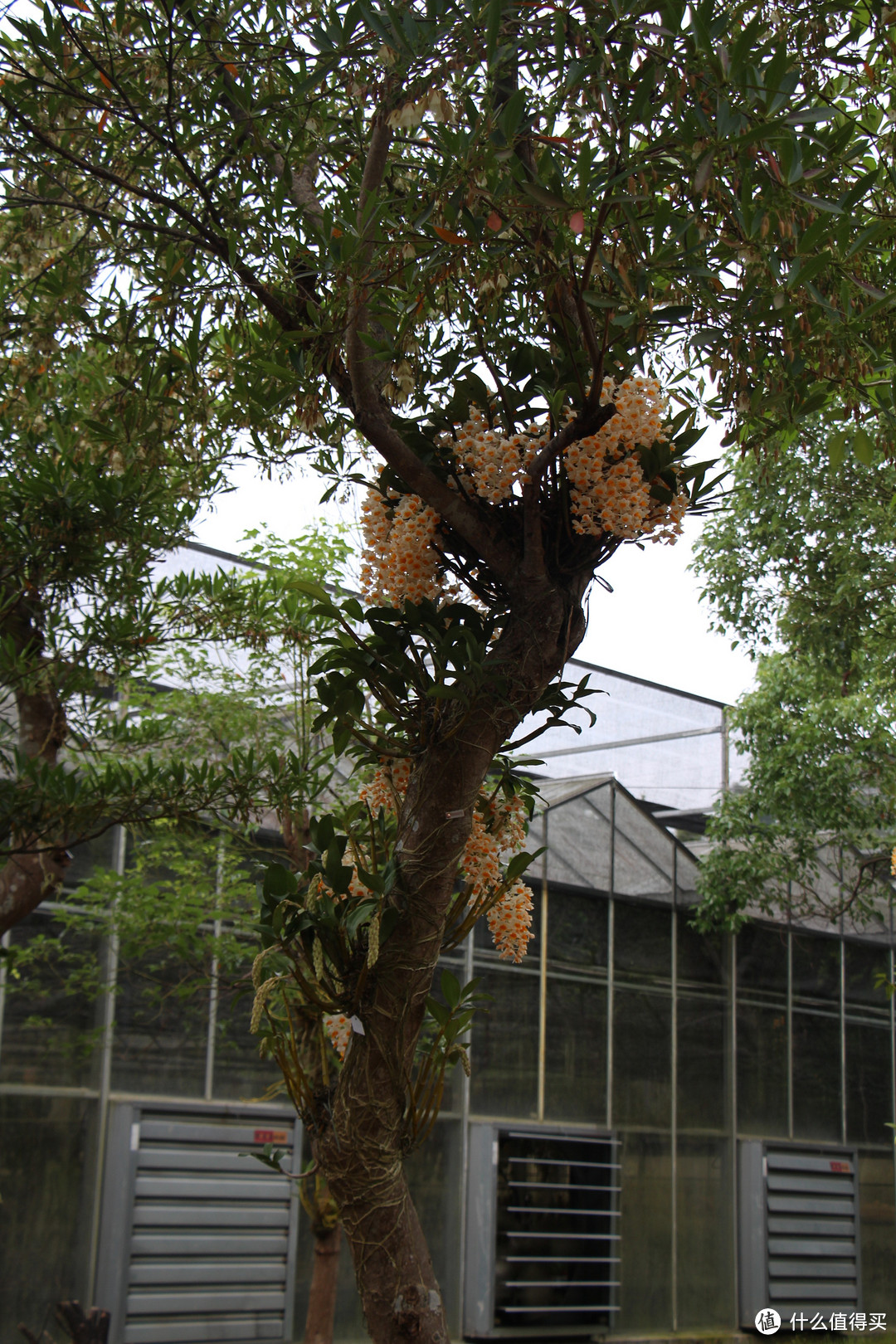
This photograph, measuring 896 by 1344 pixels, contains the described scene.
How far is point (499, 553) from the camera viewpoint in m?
1.98

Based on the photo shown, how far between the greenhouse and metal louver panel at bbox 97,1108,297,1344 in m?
0.01

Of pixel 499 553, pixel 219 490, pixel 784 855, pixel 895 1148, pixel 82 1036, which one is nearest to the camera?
pixel 499 553

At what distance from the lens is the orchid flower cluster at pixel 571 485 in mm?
1887

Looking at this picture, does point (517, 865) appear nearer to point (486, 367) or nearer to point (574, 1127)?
point (486, 367)

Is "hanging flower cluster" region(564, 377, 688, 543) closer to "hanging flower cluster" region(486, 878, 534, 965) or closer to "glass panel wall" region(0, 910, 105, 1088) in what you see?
"hanging flower cluster" region(486, 878, 534, 965)

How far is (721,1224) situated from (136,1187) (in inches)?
218

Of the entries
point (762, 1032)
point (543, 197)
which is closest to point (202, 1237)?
point (762, 1032)

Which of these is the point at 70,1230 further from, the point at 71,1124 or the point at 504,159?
the point at 504,159

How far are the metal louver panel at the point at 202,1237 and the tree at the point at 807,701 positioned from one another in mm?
4444

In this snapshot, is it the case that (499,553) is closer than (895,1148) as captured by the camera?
Yes

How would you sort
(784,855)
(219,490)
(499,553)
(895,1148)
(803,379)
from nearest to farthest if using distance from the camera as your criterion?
(499,553) → (803,379) → (219,490) → (784,855) → (895,1148)

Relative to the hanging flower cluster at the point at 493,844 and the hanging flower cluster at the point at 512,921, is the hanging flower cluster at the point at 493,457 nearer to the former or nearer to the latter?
the hanging flower cluster at the point at 493,844

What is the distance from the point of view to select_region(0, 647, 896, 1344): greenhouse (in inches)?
276

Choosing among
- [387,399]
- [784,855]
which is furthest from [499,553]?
[784,855]
